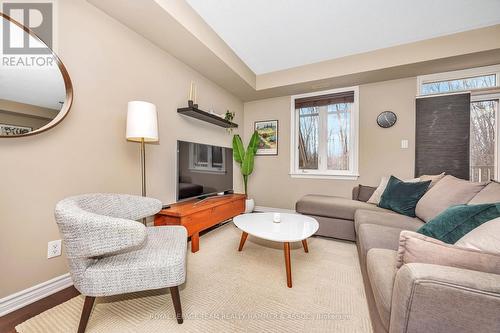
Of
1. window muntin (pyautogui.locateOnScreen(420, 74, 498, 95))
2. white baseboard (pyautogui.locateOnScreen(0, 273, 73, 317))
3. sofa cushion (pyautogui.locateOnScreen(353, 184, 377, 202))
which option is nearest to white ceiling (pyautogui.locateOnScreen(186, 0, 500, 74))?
window muntin (pyautogui.locateOnScreen(420, 74, 498, 95))

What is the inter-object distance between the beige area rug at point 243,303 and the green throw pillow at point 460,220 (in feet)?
2.34

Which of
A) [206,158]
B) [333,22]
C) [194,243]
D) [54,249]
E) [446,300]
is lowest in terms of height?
[194,243]

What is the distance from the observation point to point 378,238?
4.94 ft

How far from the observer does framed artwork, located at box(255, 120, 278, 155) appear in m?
3.94

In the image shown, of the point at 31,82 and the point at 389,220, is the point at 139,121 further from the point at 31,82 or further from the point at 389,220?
the point at 389,220

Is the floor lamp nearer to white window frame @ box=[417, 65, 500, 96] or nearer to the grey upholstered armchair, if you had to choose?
the grey upholstered armchair

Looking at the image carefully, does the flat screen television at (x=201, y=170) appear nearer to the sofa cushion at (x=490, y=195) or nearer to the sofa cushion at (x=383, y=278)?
the sofa cushion at (x=383, y=278)

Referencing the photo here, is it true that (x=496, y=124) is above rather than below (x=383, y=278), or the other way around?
above

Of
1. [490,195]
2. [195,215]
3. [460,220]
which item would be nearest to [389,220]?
[490,195]

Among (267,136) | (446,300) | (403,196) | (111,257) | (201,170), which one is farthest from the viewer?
(267,136)

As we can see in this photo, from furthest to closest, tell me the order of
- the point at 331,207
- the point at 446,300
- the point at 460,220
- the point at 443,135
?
the point at 443,135, the point at 331,207, the point at 460,220, the point at 446,300

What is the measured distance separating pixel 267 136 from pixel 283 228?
2.43 meters

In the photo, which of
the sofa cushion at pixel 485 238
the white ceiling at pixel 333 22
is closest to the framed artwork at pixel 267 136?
the white ceiling at pixel 333 22

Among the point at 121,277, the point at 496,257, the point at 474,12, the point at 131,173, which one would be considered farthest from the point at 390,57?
the point at 121,277
